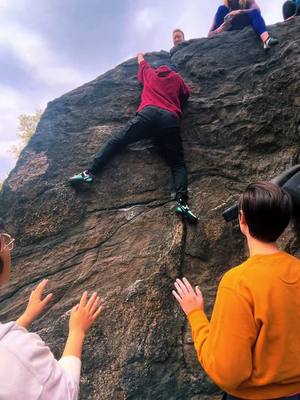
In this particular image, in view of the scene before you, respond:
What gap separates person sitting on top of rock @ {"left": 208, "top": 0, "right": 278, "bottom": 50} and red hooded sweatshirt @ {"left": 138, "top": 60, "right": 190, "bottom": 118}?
74.1 inches

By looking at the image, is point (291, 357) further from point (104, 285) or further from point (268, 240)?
point (104, 285)

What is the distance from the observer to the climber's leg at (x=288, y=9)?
729 centimetres

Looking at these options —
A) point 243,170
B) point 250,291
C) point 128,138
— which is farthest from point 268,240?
point 128,138

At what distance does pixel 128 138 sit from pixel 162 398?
12.1ft

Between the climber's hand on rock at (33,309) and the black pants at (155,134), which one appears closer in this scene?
the climber's hand on rock at (33,309)

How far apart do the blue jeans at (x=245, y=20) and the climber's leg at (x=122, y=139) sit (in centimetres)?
323

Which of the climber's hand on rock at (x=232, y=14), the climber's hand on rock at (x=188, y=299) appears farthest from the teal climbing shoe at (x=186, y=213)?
the climber's hand on rock at (x=232, y=14)

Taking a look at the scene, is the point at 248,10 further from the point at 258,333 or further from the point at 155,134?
the point at 258,333

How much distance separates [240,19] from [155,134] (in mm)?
3972

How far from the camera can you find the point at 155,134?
17.9 ft

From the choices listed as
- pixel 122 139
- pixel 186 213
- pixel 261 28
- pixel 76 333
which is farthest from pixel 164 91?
pixel 76 333

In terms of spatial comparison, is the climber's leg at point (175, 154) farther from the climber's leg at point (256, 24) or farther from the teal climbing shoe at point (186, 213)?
the climber's leg at point (256, 24)

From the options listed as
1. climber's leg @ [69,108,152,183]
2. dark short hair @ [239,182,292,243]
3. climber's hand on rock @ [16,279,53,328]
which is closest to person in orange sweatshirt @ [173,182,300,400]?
dark short hair @ [239,182,292,243]

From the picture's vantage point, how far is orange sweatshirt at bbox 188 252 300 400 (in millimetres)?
1777
